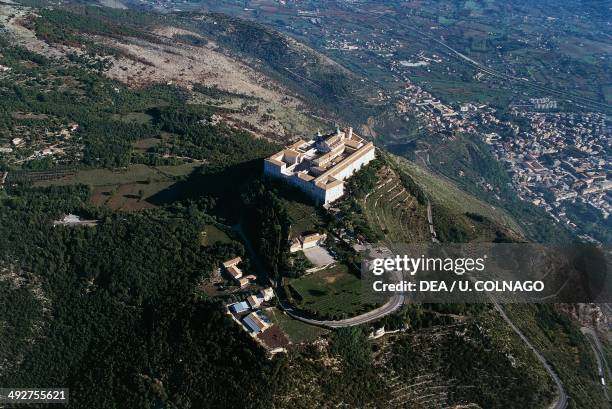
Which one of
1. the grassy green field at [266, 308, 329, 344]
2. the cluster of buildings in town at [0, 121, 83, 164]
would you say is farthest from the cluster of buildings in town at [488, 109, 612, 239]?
the cluster of buildings in town at [0, 121, 83, 164]

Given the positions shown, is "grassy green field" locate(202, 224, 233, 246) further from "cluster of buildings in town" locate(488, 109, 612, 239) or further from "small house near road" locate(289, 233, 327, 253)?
"cluster of buildings in town" locate(488, 109, 612, 239)

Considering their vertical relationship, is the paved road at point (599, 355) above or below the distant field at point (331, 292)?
below

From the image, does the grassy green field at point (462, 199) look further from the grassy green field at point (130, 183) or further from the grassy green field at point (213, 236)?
the grassy green field at point (213, 236)

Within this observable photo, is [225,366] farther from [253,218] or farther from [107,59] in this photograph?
[107,59]

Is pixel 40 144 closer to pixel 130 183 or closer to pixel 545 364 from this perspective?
pixel 130 183

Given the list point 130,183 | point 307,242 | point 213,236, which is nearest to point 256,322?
point 307,242

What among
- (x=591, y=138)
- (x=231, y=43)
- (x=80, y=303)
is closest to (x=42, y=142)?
(x=80, y=303)

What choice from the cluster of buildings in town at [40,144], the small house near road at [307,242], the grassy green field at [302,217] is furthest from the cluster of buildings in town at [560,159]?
the cluster of buildings in town at [40,144]
